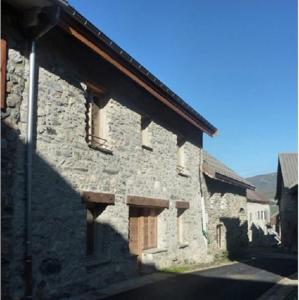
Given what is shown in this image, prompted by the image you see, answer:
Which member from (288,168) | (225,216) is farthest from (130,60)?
(288,168)

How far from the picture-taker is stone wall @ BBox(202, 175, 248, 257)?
18703mm

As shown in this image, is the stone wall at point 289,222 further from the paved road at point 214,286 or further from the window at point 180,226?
the paved road at point 214,286

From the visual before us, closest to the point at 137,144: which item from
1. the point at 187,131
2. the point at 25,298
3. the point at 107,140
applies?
the point at 107,140

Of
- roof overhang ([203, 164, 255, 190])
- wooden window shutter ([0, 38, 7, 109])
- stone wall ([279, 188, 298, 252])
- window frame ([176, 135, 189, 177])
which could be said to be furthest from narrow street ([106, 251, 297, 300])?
stone wall ([279, 188, 298, 252])

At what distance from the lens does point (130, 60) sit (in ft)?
38.6

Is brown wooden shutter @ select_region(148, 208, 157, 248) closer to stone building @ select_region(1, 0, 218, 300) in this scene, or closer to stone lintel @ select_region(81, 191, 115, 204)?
stone building @ select_region(1, 0, 218, 300)

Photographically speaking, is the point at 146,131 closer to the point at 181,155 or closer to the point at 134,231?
the point at 134,231

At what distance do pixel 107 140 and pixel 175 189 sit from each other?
4.52 metres

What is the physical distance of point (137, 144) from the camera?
13.0 m

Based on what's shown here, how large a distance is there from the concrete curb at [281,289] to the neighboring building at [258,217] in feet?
84.6

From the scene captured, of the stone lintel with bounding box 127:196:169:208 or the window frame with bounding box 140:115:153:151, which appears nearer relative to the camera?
the stone lintel with bounding box 127:196:169:208

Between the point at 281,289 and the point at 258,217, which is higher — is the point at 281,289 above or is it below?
below

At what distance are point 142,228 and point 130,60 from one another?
4.53 m

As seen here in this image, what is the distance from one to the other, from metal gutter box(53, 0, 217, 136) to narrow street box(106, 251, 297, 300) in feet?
16.6
